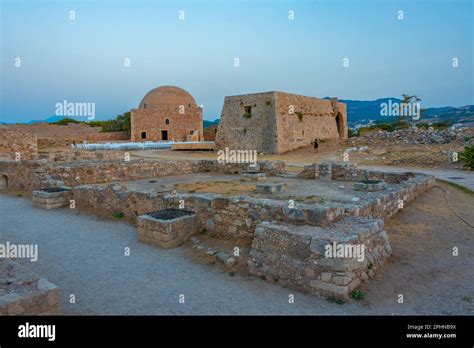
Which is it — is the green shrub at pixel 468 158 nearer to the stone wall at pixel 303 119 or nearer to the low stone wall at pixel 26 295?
the stone wall at pixel 303 119

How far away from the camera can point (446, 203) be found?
28.6 ft

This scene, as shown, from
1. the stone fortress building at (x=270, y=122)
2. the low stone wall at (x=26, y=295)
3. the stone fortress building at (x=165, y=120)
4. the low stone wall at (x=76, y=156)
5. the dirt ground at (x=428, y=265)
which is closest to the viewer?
the low stone wall at (x=26, y=295)

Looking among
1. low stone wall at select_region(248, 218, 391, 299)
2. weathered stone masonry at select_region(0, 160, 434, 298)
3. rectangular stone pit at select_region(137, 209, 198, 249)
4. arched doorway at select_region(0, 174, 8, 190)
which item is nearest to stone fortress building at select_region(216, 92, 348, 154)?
weathered stone masonry at select_region(0, 160, 434, 298)

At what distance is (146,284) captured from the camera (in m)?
4.64

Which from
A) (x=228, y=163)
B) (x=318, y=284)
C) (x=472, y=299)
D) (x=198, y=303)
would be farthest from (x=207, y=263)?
(x=228, y=163)

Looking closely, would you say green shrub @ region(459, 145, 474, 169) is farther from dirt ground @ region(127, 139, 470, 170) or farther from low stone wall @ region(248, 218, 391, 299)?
low stone wall @ region(248, 218, 391, 299)

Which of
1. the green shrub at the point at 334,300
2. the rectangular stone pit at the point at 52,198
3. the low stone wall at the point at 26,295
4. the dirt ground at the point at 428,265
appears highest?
the rectangular stone pit at the point at 52,198

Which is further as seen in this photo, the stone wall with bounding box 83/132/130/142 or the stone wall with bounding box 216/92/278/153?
the stone wall with bounding box 83/132/130/142

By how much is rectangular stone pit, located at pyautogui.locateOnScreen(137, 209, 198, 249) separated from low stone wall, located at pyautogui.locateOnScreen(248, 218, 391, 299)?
1762 mm

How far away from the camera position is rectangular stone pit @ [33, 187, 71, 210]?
360 inches

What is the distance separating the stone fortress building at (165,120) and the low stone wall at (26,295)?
32.6 metres

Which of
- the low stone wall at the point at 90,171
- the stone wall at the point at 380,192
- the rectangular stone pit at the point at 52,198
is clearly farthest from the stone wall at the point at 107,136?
the stone wall at the point at 380,192

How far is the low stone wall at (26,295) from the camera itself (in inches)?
126

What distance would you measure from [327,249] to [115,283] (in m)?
2.88
